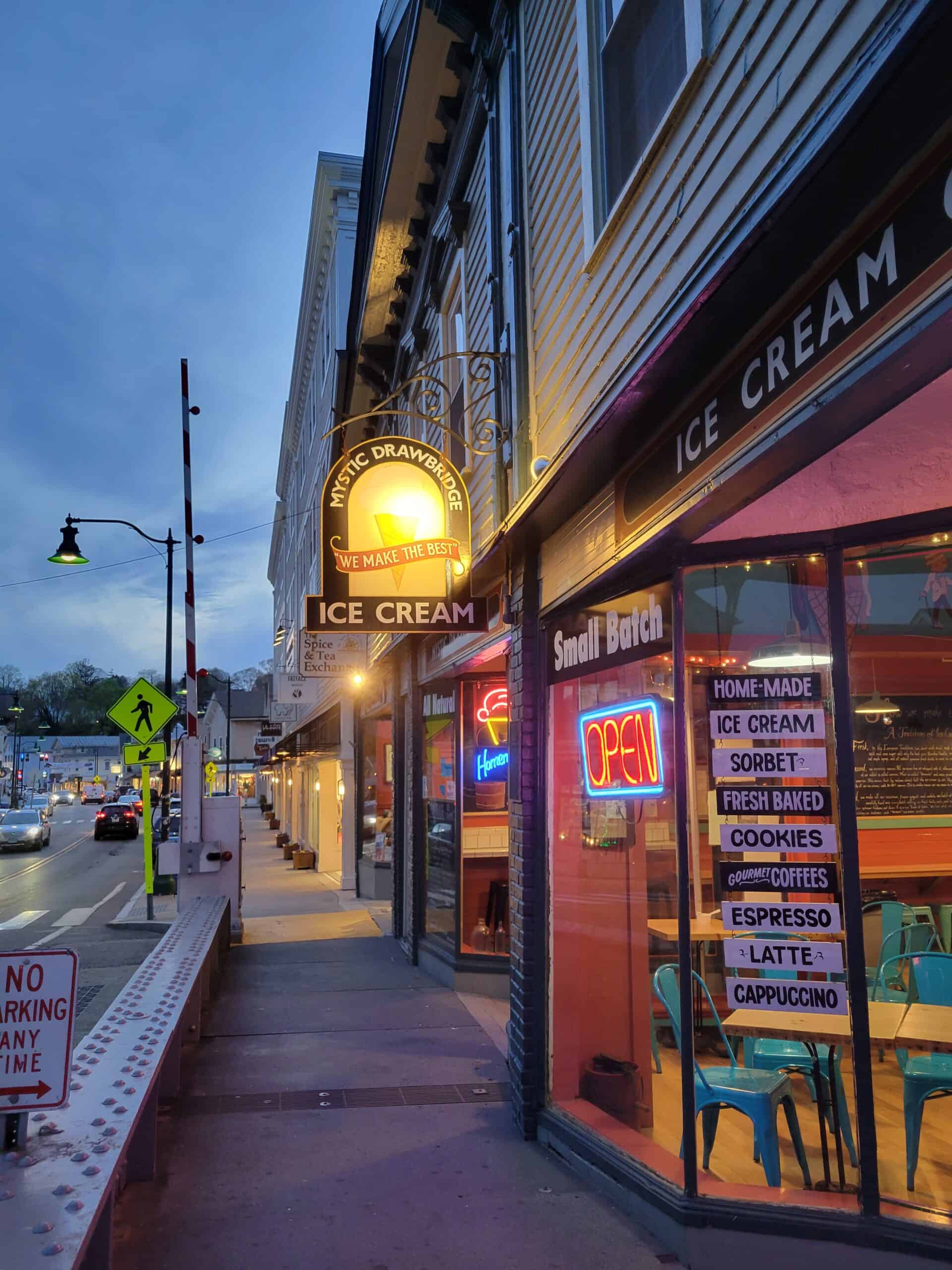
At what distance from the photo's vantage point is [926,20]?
248cm

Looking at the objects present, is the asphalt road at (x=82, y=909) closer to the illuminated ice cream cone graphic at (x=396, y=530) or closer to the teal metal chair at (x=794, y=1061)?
the illuminated ice cream cone graphic at (x=396, y=530)

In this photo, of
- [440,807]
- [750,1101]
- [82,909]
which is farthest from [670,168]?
[82,909]

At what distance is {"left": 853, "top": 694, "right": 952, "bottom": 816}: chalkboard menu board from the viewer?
21.4 ft

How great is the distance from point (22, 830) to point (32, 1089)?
3466 centimetres

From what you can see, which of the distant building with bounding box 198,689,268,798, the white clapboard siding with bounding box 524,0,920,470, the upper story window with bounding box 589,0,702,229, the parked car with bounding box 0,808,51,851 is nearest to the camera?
the white clapboard siding with bounding box 524,0,920,470

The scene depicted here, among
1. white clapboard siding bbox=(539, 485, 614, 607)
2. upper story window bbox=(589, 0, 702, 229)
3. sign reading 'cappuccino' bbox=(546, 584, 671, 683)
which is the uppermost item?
upper story window bbox=(589, 0, 702, 229)

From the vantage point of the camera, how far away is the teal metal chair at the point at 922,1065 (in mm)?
4762

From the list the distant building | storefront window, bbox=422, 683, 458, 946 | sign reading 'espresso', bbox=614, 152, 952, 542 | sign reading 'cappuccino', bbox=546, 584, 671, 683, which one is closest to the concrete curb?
storefront window, bbox=422, 683, 458, 946

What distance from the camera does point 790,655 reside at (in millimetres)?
4809

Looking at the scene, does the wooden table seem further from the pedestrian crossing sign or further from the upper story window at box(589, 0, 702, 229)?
the pedestrian crossing sign

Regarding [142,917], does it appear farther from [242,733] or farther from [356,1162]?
[242,733]

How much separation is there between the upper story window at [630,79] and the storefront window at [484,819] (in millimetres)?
5659

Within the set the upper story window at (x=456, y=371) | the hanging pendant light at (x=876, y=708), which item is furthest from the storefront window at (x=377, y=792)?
the hanging pendant light at (x=876, y=708)

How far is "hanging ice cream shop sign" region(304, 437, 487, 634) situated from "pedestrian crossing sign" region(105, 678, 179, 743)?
27.9 feet
